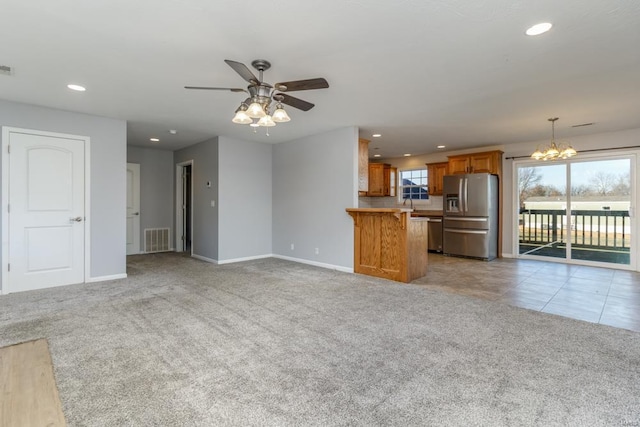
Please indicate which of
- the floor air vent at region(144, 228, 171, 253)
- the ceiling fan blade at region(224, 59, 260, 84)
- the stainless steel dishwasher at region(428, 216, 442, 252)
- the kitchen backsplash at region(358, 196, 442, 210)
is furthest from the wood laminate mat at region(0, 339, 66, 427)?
the stainless steel dishwasher at region(428, 216, 442, 252)

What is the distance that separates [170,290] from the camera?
13.4ft

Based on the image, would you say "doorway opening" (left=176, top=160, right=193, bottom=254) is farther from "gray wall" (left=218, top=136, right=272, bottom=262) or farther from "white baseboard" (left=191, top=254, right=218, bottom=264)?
"gray wall" (left=218, top=136, right=272, bottom=262)

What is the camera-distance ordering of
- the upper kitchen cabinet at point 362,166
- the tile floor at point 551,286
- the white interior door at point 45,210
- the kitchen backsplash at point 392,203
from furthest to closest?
the kitchen backsplash at point 392,203 < the upper kitchen cabinet at point 362,166 < the white interior door at point 45,210 < the tile floor at point 551,286

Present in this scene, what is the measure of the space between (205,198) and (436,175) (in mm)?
5431

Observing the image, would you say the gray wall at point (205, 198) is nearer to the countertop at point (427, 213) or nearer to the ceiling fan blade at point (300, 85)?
the ceiling fan blade at point (300, 85)

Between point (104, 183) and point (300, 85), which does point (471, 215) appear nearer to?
point (300, 85)

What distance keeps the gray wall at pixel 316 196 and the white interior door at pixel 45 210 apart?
10.9ft

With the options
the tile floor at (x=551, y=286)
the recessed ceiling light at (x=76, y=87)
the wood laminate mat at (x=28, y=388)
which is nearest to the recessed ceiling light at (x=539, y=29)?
the tile floor at (x=551, y=286)

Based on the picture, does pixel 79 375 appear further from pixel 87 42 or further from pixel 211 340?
pixel 87 42

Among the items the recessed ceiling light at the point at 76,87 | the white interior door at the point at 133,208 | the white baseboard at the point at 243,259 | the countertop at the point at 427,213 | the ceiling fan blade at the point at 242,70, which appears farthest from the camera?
the countertop at the point at 427,213

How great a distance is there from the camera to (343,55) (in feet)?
8.95

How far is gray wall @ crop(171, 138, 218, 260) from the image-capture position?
600 centimetres

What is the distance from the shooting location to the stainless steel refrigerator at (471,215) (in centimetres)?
640

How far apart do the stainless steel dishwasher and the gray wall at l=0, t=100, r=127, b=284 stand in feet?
20.9
